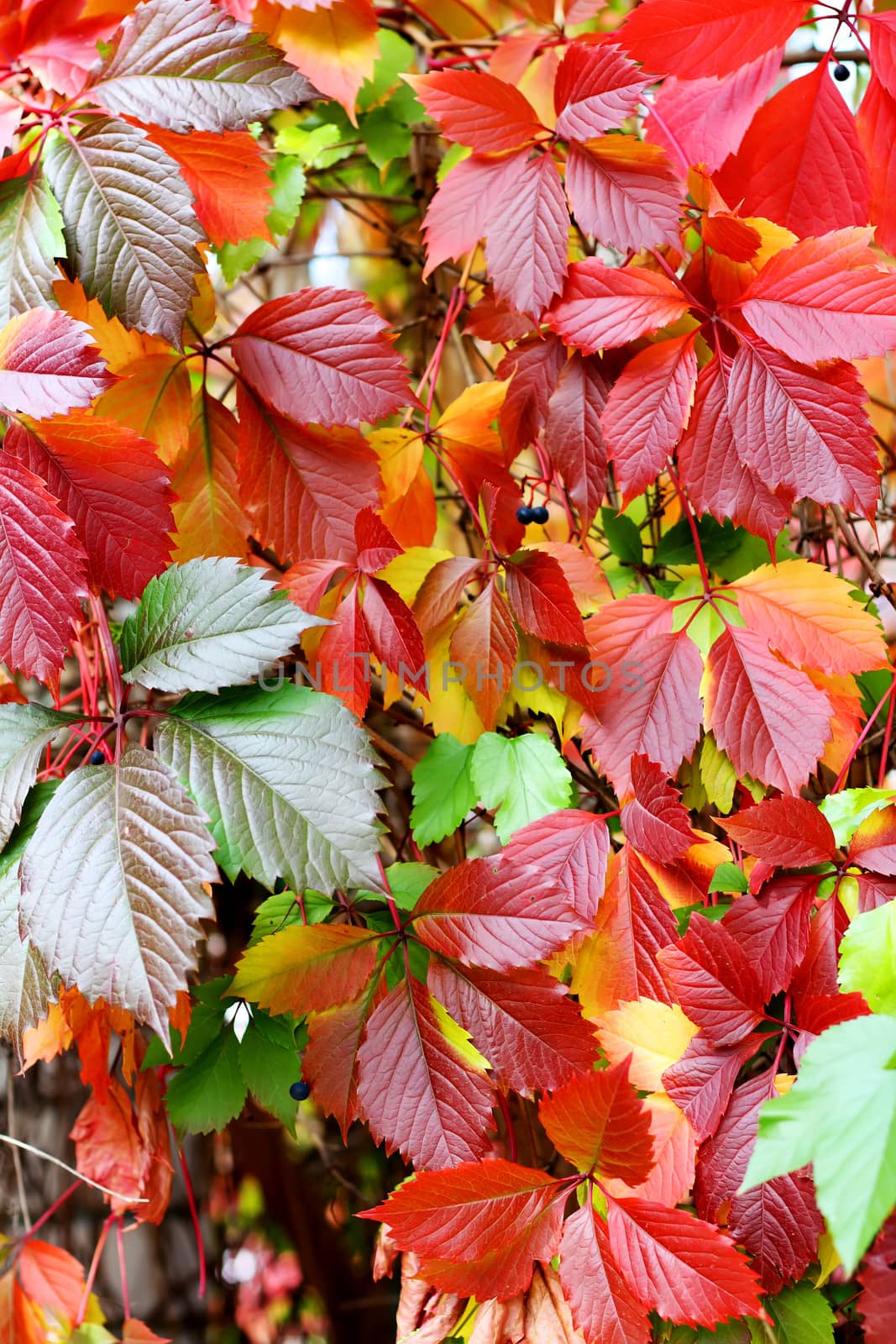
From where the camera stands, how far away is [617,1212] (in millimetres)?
483

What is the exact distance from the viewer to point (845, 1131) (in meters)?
0.32

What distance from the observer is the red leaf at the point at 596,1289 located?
1.54 ft

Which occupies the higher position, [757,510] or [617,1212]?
[757,510]

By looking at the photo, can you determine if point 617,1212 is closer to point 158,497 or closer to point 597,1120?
point 597,1120

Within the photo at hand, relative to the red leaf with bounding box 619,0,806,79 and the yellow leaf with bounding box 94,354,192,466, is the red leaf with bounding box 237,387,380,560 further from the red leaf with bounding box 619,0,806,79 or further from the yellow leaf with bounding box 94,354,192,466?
the red leaf with bounding box 619,0,806,79

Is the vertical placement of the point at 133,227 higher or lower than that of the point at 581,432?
higher

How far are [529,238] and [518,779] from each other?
0.34m

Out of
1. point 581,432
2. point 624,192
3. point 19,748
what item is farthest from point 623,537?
point 19,748

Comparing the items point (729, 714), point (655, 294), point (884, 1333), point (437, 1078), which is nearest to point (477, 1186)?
point (437, 1078)

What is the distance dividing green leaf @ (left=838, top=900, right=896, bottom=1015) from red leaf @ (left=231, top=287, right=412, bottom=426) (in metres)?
0.41

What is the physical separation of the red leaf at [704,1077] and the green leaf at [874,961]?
7cm

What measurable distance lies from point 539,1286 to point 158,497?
52 cm

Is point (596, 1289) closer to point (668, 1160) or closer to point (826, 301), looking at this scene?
point (668, 1160)

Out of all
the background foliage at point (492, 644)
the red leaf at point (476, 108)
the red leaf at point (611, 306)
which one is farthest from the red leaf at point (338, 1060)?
the red leaf at point (476, 108)
